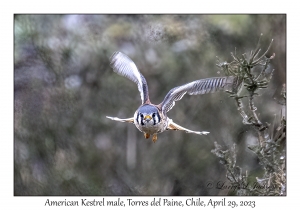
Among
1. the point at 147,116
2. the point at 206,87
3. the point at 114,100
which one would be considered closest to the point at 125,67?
the point at 147,116

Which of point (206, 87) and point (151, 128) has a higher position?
point (206, 87)

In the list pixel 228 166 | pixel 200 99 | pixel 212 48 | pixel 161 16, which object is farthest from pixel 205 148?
pixel 228 166

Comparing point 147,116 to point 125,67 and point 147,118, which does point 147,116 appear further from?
point 125,67

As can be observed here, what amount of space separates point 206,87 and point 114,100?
1837mm

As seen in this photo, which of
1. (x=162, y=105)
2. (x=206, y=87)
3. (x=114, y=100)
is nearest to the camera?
(x=206, y=87)

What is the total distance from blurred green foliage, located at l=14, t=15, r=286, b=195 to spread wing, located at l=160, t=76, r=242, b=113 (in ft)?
4.06

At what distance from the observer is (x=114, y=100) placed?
15.2ft

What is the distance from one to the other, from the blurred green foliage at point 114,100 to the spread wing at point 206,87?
124 centimetres

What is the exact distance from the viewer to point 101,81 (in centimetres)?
473

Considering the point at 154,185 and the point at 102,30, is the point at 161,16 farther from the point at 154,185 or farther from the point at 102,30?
the point at 154,185

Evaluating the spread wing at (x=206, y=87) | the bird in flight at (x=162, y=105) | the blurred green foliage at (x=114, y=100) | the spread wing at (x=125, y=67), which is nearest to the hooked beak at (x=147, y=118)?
the bird in flight at (x=162, y=105)

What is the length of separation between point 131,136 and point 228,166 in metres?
2.06

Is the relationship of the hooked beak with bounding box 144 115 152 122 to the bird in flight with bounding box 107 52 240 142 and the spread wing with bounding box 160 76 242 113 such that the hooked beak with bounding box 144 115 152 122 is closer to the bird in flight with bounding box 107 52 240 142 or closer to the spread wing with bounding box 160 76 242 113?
the bird in flight with bounding box 107 52 240 142

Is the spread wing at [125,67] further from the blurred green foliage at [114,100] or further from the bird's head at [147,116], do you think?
the blurred green foliage at [114,100]
